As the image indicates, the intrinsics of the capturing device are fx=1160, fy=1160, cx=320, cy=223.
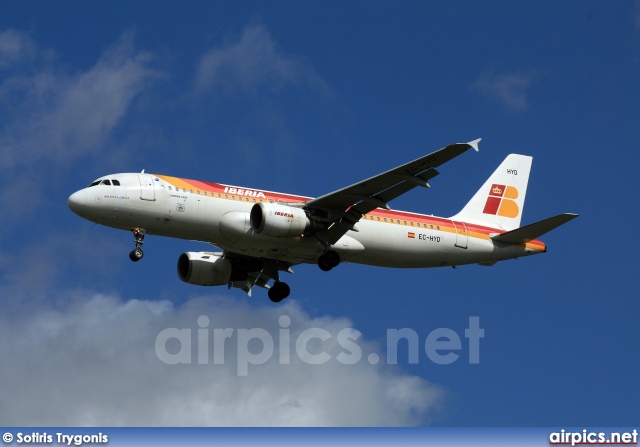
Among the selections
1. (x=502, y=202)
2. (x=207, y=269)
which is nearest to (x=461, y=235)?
(x=502, y=202)

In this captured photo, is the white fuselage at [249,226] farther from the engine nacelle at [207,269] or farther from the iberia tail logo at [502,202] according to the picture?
the engine nacelle at [207,269]

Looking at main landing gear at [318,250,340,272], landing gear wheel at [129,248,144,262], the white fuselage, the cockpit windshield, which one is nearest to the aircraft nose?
the white fuselage

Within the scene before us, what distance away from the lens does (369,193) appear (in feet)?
162

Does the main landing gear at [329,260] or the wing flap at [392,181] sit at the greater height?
the wing flap at [392,181]

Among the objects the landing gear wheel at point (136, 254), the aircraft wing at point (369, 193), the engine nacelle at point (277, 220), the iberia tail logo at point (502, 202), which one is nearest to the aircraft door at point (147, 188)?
the landing gear wheel at point (136, 254)

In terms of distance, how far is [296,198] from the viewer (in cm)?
5188

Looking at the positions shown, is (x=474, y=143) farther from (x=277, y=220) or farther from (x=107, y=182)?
(x=107, y=182)

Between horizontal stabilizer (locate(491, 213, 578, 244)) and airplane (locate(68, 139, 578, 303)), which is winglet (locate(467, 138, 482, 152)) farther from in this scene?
horizontal stabilizer (locate(491, 213, 578, 244))

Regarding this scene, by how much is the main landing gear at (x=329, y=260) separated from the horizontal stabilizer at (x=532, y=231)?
28.3 ft

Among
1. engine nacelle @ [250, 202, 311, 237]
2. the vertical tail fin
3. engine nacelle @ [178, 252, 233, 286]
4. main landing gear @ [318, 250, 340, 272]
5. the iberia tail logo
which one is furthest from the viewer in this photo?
the iberia tail logo

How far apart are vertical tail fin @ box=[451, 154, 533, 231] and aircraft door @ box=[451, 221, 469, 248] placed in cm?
156

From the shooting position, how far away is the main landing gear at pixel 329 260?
5091 centimetres

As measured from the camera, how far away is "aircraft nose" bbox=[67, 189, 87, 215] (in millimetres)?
48469

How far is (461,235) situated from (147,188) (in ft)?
49.7
